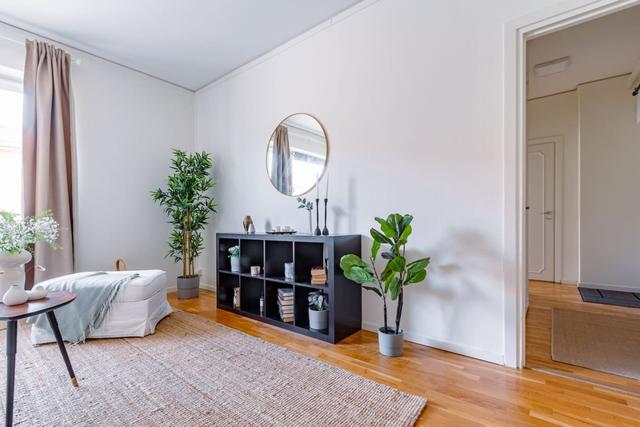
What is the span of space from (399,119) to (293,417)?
2058 mm

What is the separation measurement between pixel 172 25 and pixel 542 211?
517cm

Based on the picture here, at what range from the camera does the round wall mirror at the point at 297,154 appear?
2768mm

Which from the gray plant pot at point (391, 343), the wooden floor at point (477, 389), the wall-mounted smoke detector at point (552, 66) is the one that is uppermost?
the wall-mounted smoke detector at point (552, 66)

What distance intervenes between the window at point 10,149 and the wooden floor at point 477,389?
3.02m

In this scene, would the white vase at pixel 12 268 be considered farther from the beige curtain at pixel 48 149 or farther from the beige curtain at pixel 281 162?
the beige curtain at pixel 281 162

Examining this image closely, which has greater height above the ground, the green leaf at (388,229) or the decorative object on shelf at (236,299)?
the green leaf at (388,229)

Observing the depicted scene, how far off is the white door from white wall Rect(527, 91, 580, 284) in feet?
0.44

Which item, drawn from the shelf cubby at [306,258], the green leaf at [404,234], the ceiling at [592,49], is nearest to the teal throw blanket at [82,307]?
the shelf cubby at [306,258]

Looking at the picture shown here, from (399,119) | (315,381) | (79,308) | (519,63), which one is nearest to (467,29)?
→ (519,63)

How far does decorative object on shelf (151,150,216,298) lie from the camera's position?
3418mm

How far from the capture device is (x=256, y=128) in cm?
337

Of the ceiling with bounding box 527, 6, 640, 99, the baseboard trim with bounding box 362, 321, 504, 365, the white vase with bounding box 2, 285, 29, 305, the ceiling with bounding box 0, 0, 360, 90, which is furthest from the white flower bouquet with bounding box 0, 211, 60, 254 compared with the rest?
the ceiling with bounding box 527, 6, 640, 99

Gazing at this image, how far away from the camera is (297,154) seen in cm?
295

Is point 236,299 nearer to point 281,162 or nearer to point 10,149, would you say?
point 281,162
